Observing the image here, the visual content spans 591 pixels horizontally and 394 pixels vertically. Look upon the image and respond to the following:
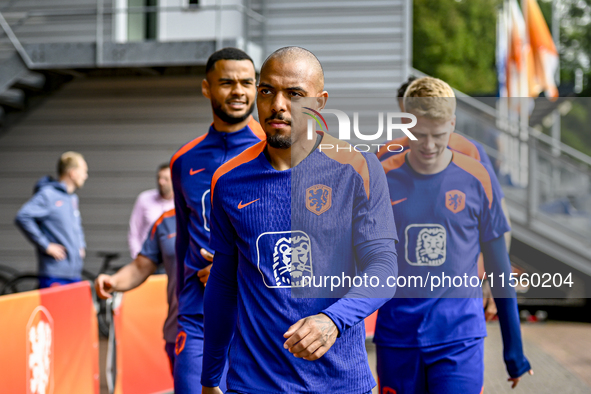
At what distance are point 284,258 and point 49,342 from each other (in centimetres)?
388

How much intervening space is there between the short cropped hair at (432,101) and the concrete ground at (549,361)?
1.91m

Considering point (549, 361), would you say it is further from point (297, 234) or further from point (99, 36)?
point (99, 36)

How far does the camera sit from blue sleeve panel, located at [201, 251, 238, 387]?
2777 mm

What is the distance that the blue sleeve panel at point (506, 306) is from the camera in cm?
339

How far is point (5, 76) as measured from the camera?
11.0m

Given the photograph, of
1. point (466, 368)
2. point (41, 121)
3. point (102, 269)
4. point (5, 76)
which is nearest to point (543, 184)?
point (466, 368)

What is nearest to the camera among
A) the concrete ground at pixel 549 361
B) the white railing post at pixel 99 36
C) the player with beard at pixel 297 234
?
the player with beard at pixel 297 234

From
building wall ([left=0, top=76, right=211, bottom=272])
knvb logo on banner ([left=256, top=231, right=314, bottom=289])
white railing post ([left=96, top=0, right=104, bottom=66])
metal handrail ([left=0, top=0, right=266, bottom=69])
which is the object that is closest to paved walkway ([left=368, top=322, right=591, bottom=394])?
knvb logo on banner ([left=256, top=231, right=314, bottom=289])

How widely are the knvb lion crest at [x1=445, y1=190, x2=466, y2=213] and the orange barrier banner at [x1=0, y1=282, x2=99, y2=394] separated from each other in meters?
3.40

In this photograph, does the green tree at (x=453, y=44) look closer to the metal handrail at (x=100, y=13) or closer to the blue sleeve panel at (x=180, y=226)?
the metal handrail at (x=100, y=13)

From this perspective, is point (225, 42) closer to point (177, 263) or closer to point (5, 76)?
point (5, 76)

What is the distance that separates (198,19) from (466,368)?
10277 mm

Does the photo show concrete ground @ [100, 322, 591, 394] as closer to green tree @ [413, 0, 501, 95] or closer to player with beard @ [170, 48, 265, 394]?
player with beard @ [170, 48, 265, 394]

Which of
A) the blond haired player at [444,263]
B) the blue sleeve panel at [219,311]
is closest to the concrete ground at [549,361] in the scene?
the blond haired player at [444,263]
